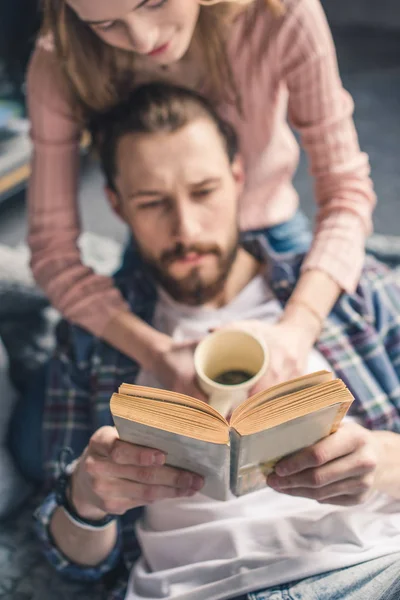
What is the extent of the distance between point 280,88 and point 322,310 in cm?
40

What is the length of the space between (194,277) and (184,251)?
5cm

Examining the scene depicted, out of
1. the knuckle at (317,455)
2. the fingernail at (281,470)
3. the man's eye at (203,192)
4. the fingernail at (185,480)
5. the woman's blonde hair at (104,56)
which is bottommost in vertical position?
the fingernail at (185,480)

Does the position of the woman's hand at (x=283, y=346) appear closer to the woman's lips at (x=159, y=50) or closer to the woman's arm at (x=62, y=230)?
the woman's arm at (x=62, y=230)

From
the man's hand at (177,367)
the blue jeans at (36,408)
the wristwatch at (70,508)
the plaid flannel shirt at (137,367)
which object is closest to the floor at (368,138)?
the blue jeans at (36,408)

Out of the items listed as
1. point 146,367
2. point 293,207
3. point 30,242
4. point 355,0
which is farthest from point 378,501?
point 355,0

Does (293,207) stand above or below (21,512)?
above

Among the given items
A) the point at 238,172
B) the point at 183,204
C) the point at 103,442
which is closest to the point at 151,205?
the point at 183,204

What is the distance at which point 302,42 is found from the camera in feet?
3.00

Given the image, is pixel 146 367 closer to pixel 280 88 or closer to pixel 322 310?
pixel 322 310

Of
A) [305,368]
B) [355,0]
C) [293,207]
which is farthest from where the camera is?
[355,0]

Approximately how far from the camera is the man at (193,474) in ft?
Answer: 2.28

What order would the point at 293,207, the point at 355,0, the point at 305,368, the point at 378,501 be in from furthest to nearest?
the point at 355,0 → the point at 293,207 → the point at 305,368 → the point at 378,501

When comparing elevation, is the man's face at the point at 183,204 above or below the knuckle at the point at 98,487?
above

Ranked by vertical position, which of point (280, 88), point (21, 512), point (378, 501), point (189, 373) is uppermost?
point (280, 88)
